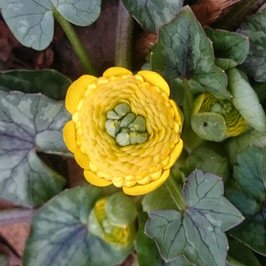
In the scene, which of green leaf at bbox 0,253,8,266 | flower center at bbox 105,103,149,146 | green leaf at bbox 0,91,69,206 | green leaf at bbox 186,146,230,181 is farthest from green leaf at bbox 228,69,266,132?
green leaf at bbox 0,253,8,266

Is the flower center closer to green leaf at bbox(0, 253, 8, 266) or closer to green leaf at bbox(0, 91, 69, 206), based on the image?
green leaf at bbox(0, 91, 69, 206)

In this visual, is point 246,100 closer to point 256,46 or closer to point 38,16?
point 256,46

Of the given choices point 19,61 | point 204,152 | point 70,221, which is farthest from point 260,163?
point 19,61

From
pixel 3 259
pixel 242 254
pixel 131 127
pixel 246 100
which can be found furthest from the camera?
pixel 3 259

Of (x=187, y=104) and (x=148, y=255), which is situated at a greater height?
(x=187, y=104)

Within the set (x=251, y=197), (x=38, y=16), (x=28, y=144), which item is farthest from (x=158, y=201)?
(x=38, y=16)

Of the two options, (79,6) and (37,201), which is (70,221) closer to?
(37,201)
